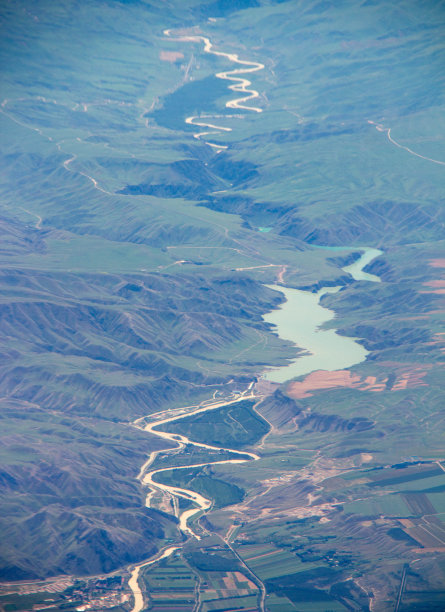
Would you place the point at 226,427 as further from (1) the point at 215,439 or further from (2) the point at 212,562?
(2) the point at 212,562

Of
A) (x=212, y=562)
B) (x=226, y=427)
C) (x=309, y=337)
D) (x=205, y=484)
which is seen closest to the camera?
(x=212, y=562)

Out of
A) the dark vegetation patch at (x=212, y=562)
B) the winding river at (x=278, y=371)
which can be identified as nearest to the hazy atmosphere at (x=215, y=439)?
the dark vegetation patch at (x=212, y=562)

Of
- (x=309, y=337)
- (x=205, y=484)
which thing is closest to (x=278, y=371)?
(x=309, y=337)

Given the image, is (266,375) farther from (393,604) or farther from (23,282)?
(393,604)

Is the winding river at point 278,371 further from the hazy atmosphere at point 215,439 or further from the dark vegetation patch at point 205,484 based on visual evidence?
the dark vegetation patch at point 205,484

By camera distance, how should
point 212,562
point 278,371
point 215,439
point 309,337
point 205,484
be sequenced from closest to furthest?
point 212,562 < point 205,484 < point 215,439 < point 278,371 < point 309,337

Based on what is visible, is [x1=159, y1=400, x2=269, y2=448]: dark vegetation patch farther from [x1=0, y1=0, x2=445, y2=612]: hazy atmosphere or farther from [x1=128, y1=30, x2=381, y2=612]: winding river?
[x1=128, y1=30, x2=381, y2=612]: winding river

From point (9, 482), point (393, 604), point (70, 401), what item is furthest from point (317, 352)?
point (393, 604)

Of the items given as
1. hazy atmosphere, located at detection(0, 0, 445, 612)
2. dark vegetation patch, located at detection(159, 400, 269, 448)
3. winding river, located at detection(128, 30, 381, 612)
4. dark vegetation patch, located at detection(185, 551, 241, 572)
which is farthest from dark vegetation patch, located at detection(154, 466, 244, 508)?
dark vegetation patch, located at detection(185, 551, 241, 572)

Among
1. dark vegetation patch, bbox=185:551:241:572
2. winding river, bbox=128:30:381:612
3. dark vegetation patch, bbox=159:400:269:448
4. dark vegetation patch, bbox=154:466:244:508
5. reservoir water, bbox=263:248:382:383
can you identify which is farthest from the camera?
reservoir water, bbox=263:248:382:383
